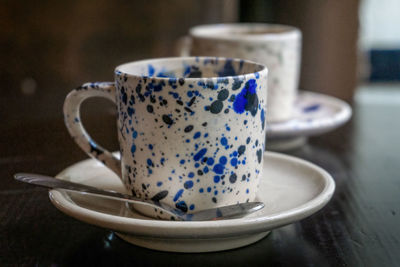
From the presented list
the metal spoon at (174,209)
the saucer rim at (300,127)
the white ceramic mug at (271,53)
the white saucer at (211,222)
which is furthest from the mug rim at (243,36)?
the metal spoon at (174,209)

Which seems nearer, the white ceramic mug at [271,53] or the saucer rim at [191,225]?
the saucer rim at [191,225]

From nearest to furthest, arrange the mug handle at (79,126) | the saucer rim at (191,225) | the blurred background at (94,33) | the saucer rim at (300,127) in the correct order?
the saucer rim at (191,225)
the mug handle at (79,126)
the saucer rim at (300,127)
the blurred background at (94,33)

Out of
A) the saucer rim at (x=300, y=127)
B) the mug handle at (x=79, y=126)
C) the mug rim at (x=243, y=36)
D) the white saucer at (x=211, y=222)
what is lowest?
the saucer rim at (x=300, y=127)

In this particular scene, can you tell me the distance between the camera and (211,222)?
1.22 ft

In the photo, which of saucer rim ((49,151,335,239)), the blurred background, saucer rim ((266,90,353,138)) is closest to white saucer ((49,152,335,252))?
saucer rim ((49,151,335,239))

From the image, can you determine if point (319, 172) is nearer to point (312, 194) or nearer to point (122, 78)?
point (312, 194)

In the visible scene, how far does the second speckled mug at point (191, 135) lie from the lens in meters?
0.42

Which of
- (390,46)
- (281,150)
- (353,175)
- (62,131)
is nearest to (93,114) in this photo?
(62,131)

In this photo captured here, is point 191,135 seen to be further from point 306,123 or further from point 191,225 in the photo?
point 306,123

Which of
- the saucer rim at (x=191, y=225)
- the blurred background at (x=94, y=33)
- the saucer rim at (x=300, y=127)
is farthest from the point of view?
the blurred background at (x=94, y=33)

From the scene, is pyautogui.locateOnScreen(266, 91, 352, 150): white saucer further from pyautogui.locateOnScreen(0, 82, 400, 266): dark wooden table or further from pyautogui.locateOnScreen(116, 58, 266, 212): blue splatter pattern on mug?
pyautogui.locateOnScreen(116, 58, 266, 212): blue splatter pattern on mug

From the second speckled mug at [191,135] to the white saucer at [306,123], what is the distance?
25 centimetres

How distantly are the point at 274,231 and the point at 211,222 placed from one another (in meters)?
0.11

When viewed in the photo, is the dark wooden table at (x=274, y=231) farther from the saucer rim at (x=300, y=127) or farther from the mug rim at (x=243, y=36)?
the mug rim at (x=243, y=36)
